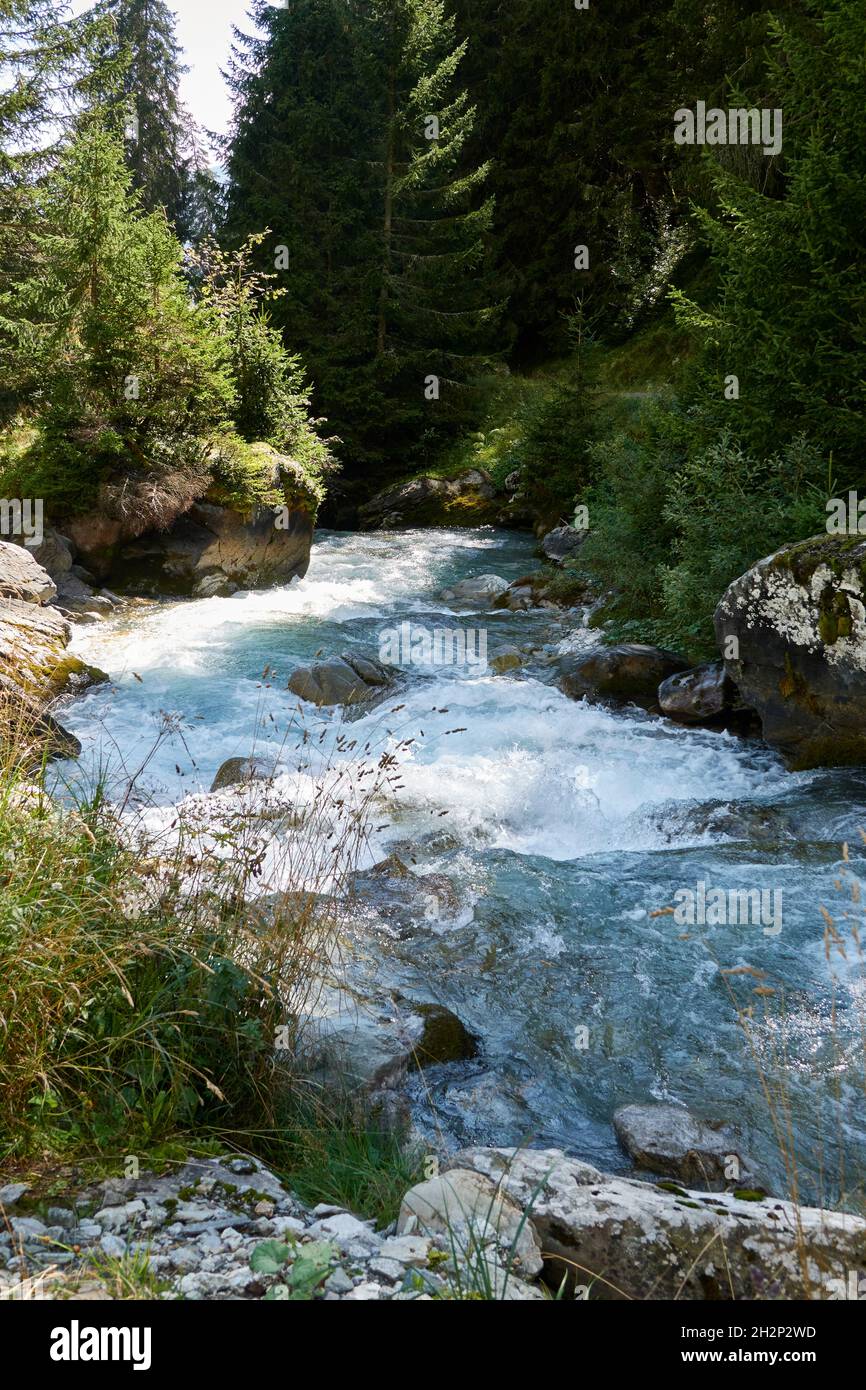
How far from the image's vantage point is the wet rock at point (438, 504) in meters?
22.4

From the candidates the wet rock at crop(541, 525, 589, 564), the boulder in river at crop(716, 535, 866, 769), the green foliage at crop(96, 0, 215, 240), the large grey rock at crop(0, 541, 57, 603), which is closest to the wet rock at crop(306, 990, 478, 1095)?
the boulder in river at crop(716, 535, 866, 769)

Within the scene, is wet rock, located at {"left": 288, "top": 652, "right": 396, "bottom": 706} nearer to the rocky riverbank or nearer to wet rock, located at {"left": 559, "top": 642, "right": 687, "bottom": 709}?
wet rock, located at {"left": 559, "top": 642, "right": 687, "bottom": 709}

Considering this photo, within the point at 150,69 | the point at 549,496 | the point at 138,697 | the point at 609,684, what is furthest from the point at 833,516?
the point at 150,69

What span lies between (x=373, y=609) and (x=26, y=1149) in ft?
39.6

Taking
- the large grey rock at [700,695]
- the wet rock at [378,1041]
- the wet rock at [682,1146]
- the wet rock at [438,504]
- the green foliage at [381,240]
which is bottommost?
the wet rock at [682,1146]

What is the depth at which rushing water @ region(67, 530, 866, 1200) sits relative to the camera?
13.9ft

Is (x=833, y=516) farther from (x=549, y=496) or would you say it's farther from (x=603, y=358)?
(x=603, y=358)

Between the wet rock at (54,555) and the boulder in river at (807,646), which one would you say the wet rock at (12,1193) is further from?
the wet rock at (54,555)

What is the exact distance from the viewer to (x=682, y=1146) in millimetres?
3770

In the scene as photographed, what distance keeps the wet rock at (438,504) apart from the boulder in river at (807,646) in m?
14.4

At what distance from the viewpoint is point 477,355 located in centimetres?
2659

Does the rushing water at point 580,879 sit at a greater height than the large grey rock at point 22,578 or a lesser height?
lesser
